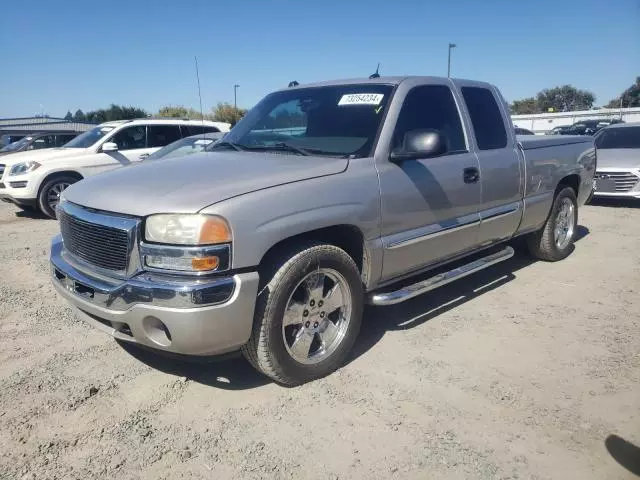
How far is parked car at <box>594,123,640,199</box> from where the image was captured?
31.5 ft

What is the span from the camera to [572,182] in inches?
236

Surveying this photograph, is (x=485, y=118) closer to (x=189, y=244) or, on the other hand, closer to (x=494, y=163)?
(x=494, y=163)

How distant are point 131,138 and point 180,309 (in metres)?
8.85

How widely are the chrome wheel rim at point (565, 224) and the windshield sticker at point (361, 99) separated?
10.4 feet

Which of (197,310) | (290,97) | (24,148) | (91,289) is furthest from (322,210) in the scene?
(24,148)

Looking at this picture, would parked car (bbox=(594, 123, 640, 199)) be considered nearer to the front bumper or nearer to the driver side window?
the driver side window

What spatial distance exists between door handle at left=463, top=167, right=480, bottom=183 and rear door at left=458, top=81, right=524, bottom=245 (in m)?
0.08

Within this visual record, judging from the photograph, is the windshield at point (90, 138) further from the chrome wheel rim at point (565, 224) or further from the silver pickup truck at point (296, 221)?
the chrome wheel rim at point (565, 224)

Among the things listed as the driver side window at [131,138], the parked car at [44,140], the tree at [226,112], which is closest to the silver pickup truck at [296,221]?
the driver side window at [131,138]

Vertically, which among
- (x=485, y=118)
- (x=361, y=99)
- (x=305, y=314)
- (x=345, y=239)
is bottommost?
(x=305, y=314)

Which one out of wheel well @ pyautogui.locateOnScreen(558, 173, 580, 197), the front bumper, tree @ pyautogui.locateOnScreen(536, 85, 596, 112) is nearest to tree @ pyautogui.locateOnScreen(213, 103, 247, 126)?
wheel well @ pyautogui.locateOnScreen(558, 173, 580, 197)

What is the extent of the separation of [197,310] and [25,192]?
8143 millimetres

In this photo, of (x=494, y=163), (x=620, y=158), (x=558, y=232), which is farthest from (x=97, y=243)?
(x=620, y=158)

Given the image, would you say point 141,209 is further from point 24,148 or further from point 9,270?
point 24,148
